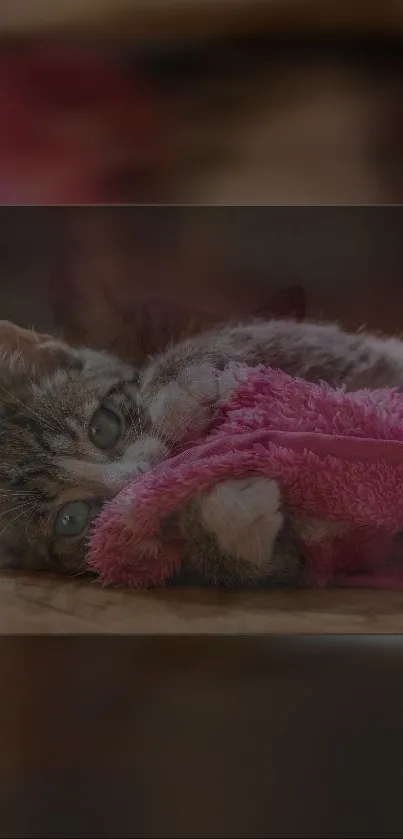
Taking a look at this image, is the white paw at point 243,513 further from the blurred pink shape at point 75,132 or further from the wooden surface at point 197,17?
the wooden surface at point 197,17

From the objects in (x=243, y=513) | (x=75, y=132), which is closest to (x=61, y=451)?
(x=243, y=513)

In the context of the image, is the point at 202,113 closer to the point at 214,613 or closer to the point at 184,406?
the point at 184,406

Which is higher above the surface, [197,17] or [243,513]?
[197,17]

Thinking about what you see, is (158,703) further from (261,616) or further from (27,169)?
(27,169)

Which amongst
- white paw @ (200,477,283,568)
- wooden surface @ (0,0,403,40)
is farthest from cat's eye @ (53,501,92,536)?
wooden surface @ (0,0,403,40)

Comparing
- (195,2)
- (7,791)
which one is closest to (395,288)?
(195,2)

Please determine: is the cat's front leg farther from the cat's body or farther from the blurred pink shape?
the blurred pink shape
